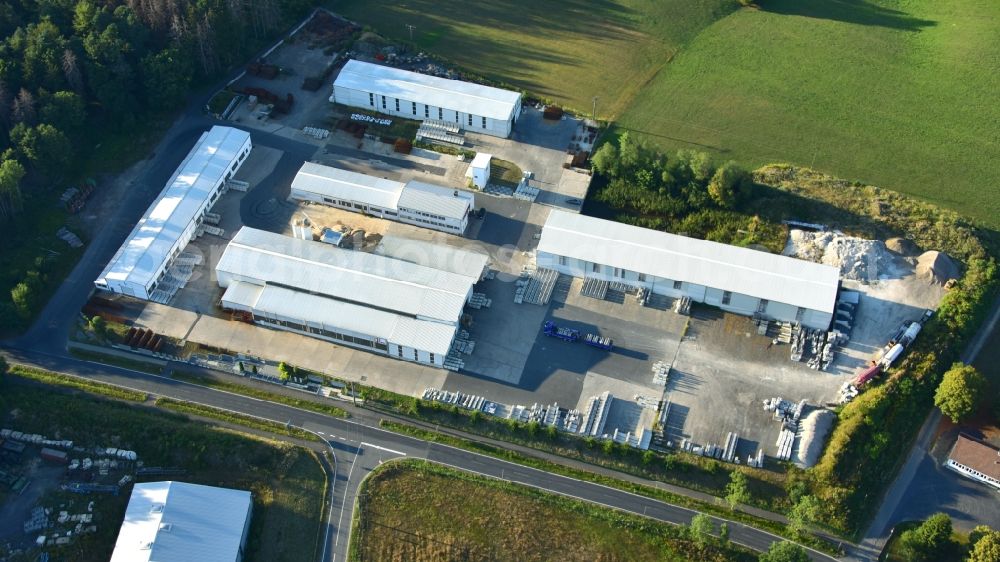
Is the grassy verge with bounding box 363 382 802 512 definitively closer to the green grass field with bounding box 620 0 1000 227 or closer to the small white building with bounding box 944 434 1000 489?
the small white building with bounding box 944 434 1000 489

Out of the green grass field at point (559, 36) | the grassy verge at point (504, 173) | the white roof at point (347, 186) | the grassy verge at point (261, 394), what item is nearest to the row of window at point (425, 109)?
the grassy verge at point (504, 173)

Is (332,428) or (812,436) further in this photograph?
(332,428)

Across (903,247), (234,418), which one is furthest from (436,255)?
(903,247)

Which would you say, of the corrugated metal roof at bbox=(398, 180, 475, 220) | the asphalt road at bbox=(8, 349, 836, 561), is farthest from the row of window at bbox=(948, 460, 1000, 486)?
the corrugated metal roof at bbox=(398, 180, 475, 220)

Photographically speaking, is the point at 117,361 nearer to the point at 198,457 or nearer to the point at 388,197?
the point at 198,457

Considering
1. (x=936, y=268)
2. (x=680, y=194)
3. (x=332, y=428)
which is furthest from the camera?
(x=680, y=194)

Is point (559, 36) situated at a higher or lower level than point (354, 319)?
higher

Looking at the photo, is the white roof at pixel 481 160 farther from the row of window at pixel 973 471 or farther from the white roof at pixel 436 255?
the row of window at pixel 973 471

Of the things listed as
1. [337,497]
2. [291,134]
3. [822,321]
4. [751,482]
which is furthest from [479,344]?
[291,134]
